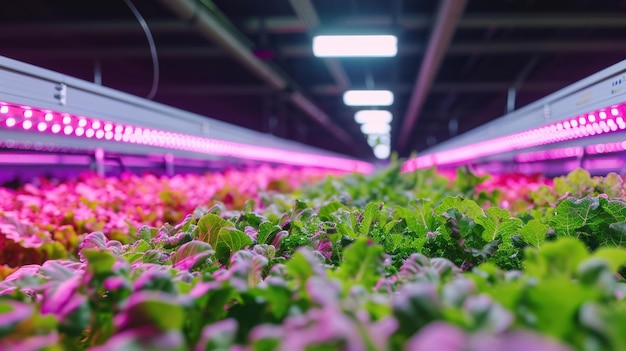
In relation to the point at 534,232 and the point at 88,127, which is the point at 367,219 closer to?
the point at 534,232

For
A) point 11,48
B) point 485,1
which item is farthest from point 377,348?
point 11,48

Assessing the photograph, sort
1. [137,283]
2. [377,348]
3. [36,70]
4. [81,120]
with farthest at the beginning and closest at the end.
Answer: [81,120], [36,70], [137,283], [377,348]

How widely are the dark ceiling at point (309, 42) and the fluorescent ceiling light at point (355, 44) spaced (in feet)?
0.71

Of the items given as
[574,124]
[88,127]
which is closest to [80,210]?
[88,127]

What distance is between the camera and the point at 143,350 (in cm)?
53

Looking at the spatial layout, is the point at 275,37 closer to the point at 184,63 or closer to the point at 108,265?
the point at 184,63

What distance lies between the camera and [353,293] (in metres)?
0.69

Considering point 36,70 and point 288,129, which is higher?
point 288,129

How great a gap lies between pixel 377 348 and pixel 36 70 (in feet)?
6.86

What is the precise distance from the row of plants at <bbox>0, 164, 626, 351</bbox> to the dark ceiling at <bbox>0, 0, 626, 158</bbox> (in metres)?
3.73

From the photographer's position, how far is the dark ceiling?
19.2 ft

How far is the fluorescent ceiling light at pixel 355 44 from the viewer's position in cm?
550

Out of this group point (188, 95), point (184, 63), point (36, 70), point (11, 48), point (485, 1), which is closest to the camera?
point (36, 70)

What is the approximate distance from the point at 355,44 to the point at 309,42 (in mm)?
2163
